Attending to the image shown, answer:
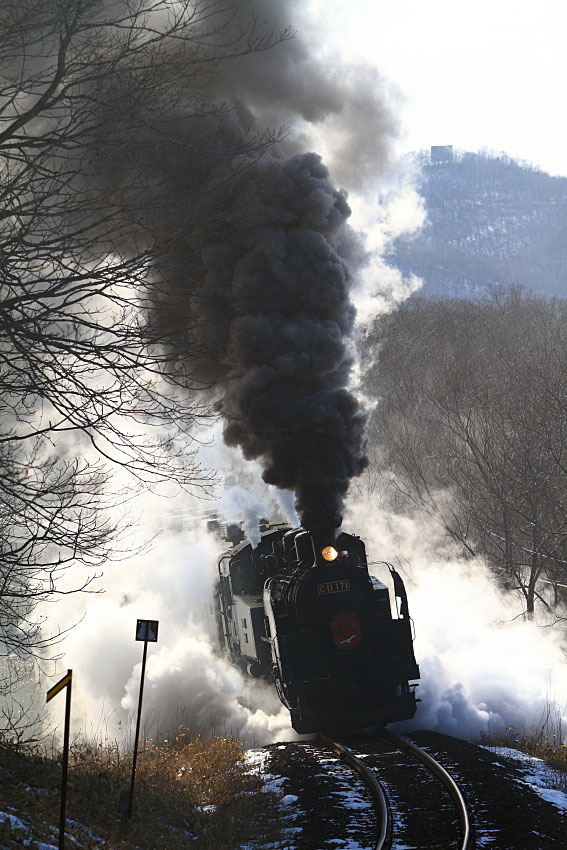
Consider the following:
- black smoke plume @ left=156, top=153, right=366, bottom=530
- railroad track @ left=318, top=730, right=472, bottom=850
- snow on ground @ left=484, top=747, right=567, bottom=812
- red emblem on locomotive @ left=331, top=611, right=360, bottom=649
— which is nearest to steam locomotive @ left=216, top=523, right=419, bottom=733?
red emblem on locomotive @ left=331, top=611, right=360, bottom=649

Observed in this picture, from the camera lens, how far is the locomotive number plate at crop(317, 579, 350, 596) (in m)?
11.2

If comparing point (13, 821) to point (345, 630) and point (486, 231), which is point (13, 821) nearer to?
point (345, 630)

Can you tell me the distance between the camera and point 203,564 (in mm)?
20797

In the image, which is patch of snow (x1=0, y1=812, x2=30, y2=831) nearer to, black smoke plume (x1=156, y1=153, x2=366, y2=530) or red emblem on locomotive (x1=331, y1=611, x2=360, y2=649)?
red emblem on locomotive (x1=331, y1=611, x2=360, y2=649)

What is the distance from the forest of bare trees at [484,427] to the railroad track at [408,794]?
8444mm

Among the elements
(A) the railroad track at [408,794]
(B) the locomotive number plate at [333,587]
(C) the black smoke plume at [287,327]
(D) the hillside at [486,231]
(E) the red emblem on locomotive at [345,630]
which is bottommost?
(A) the railroad track at [408,794]

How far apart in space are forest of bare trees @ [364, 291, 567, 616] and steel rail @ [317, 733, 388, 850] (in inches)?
329

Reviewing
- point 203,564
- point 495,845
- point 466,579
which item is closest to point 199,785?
point 495,845

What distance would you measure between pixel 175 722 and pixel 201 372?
609 cm

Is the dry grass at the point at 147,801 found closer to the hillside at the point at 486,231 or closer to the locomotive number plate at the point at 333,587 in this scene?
the locomotive number plate at the point at 333,587

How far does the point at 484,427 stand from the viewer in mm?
25938

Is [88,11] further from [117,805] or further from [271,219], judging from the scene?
[117,805]

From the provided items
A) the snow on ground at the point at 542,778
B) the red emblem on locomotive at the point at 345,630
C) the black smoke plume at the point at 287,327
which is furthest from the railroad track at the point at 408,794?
the black smoke plume at the point at 287,327

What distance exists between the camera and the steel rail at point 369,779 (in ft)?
23.8
